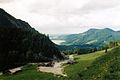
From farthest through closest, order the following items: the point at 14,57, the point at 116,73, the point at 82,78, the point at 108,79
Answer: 1. the point at 14,57
2. the point at 82,78
3. the point at 116,73
4. the point at 108,79

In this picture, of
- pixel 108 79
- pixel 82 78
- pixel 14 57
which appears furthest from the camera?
pixel 14 57

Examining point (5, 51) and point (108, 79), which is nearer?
point (108, 79)

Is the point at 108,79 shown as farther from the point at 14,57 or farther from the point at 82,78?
the point at 14,57

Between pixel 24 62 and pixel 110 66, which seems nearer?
→ pixel 110 66

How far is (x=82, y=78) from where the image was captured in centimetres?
4041

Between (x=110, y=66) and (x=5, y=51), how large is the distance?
153371 mm

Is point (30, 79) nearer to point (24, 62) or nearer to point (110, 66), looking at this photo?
point (110, 66)

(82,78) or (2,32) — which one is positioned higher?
(2,32)

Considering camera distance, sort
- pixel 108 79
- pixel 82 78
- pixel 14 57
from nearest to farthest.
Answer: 1. pixel 108 79
2. pixel 82 78
3. pixel 14 57

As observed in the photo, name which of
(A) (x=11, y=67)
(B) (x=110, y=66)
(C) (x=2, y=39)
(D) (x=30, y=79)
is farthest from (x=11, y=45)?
(B) (x=110, y=66)

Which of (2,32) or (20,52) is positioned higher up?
(2,32)

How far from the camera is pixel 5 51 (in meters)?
190

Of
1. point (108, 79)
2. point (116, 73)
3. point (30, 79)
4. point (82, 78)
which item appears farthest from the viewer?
point (30, 79)

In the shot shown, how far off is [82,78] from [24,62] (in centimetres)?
15842
